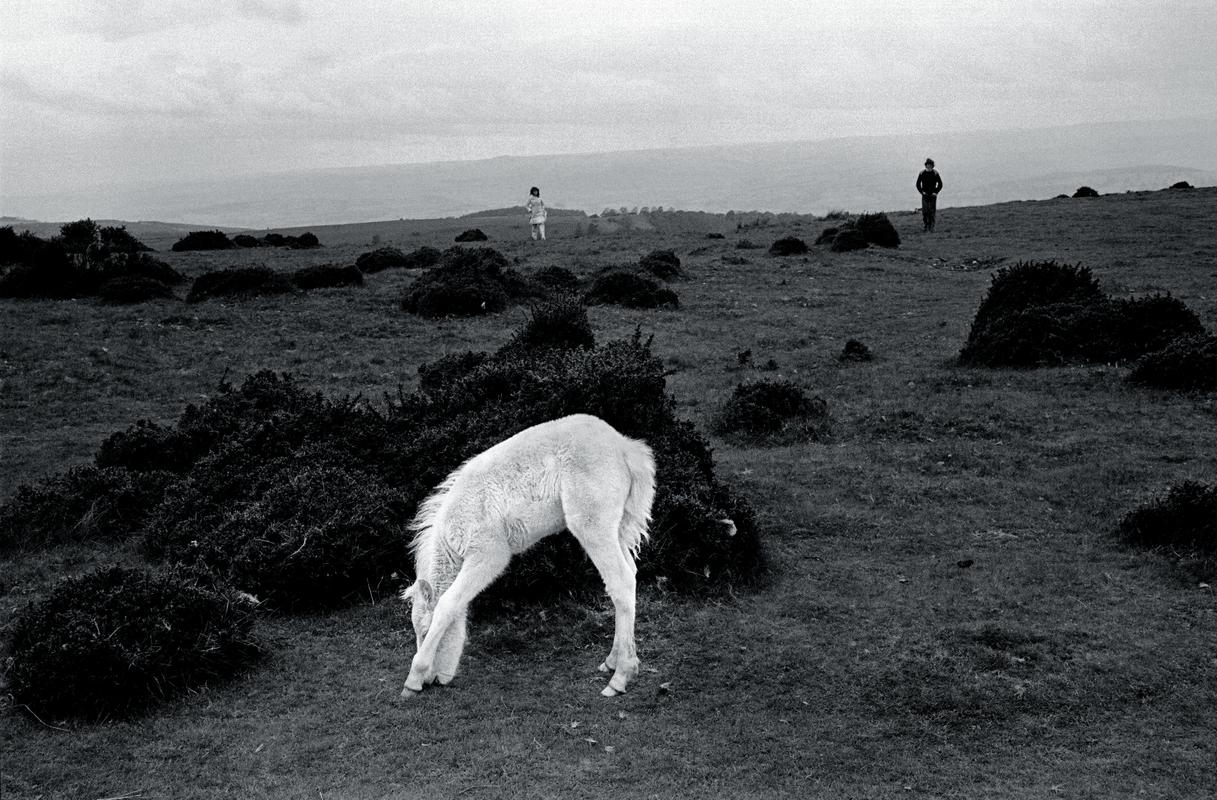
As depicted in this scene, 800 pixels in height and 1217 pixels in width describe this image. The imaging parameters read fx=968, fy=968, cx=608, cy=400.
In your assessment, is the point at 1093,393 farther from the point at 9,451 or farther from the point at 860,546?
the point at 9,451

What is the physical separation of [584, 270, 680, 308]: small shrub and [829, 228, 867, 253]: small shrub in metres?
9.92

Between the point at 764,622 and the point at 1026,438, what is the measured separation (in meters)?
6.55

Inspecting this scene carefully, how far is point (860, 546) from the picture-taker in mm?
9406

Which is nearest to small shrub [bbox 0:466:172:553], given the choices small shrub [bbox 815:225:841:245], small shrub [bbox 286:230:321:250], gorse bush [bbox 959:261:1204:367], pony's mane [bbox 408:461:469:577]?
pony's mane [bbox 408:461:469:577]

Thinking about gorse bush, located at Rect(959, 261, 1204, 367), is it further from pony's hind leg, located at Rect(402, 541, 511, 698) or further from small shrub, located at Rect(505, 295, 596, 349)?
pony's hind leg, located at Rect(402, 541, 511, 698)

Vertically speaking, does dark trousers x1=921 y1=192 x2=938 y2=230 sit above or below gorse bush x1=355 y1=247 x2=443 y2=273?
above

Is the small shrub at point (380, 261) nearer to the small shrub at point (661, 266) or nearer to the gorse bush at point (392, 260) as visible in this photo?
the gorse bush at point (392, 260)

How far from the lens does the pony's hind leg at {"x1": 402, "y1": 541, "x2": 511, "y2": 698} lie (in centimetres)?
620

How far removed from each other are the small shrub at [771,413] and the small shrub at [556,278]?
12.4 metres

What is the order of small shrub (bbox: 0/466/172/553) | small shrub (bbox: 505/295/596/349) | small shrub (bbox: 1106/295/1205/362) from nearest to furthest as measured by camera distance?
small shrub (bbox: 0/466/172/553) → small shrub (bbox: 505/295/596/349) → small shrub (bbox: 1106/295/1205/362)

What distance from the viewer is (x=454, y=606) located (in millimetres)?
6168

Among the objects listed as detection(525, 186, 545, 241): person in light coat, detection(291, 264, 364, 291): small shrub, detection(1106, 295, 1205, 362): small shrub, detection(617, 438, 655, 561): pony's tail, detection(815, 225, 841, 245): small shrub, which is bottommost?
detection(617, 438, 655, 561): pony's tail

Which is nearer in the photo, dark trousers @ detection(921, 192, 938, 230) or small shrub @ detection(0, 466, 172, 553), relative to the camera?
small shrub @ detection(0, 466, 172, 553)

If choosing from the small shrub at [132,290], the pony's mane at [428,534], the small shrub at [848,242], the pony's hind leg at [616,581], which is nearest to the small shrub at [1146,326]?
the pony's hind leg at [616,581]
